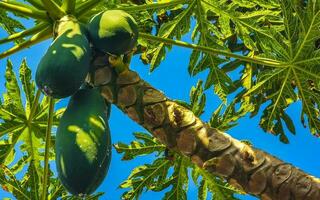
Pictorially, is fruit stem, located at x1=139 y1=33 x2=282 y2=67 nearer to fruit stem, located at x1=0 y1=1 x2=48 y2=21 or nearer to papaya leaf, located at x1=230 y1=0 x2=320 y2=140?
papaya leaf, located at x1=230 y1=0 x2=320 y2=140

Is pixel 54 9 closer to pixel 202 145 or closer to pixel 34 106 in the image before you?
pixel 34 106

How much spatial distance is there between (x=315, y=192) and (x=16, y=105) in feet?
6.22

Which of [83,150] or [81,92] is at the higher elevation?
[81,92]

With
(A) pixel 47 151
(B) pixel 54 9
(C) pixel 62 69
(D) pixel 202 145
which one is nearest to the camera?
(C) pixel 62 69

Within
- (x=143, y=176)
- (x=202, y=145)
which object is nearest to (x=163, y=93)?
(x=202, y=145)

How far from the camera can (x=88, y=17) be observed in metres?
3.24

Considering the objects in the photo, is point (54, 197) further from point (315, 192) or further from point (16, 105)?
point (315, 192)

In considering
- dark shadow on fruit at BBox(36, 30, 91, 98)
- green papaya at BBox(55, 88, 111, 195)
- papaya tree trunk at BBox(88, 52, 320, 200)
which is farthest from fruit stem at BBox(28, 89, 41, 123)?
green papaya at BBox(55, 88, 111, 195)

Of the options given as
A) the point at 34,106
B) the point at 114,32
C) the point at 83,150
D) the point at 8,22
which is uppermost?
the point at 8,22

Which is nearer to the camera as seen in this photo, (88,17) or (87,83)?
(87,83)

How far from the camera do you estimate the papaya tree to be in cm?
291

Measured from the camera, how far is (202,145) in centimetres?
295

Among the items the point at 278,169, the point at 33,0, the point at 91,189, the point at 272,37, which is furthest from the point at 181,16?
the point at 91,189

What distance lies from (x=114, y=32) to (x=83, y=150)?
2.06 ft
